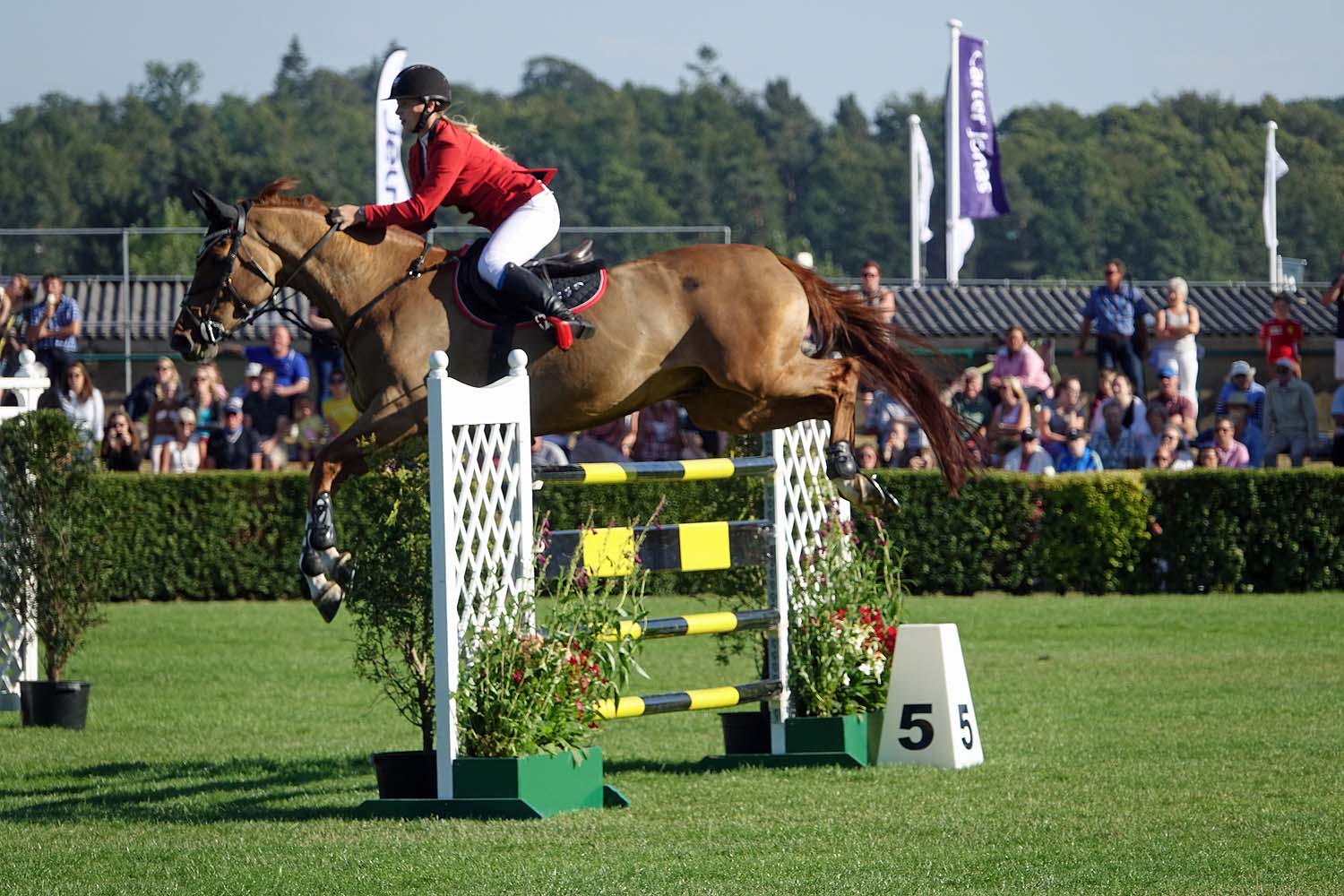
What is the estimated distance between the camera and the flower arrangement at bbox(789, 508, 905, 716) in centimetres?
745

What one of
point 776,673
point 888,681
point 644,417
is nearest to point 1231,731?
point 888,681

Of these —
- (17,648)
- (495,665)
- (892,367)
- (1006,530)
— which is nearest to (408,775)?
(495,665)

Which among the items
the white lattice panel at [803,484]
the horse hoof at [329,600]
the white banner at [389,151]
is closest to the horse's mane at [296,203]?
the horse hoof at [329,600]

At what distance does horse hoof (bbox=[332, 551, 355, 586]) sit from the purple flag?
18.5 meters

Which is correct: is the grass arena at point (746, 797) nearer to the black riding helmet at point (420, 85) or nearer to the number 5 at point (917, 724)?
the number 5 at point (917, 724)

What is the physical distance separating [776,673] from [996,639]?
4456 mm

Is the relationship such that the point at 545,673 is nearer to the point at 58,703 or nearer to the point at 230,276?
the point at 230,276

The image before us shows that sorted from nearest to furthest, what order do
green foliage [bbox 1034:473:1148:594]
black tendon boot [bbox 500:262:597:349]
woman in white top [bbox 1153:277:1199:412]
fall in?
black tendon boot [bbox 500:262:597:349], green foliage [bbox 1034:473:1148:594], woman in white top [bbox 1153:277:1199:412]

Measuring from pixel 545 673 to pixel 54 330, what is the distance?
12031mm

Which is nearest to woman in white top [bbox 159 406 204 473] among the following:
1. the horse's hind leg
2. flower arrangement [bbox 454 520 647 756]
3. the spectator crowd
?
the spectator crowd

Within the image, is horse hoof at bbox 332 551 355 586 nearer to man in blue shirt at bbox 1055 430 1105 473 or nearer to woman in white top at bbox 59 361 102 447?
man in blue shirt at bbox 1055 430 1105 473

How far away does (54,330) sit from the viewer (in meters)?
16.8

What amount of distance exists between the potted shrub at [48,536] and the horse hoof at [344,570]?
2.94 metres

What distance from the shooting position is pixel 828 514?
303 inches
